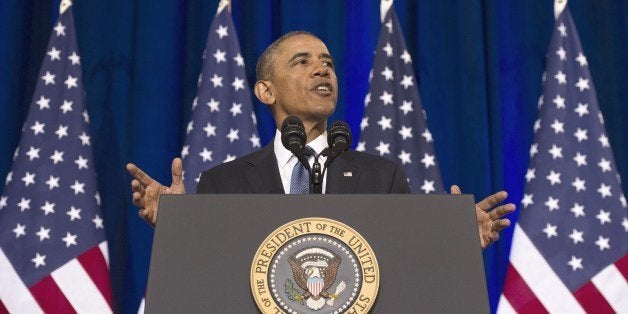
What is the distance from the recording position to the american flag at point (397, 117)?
4102 millimetres

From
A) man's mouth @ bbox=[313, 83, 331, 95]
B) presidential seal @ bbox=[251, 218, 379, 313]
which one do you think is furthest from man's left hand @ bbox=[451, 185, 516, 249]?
man's mouth @ bbox=[313, 83, 331, 95]

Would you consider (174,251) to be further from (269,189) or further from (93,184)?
(93,184)

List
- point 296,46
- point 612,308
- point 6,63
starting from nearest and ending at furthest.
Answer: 1. point 296,46
2. point 612,308
3. point 6,63

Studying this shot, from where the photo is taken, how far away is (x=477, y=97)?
4.44m

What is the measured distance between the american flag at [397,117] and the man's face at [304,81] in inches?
53.9

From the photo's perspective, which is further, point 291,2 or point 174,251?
point 291,2

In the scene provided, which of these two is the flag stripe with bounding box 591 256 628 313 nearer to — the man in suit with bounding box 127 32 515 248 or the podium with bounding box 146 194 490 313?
the man in suit with bounding box 127 32 515 248

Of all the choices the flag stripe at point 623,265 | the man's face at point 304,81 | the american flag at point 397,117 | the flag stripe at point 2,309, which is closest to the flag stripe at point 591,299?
the flag stripe at point 623,265

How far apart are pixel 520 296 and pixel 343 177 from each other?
6.26 feet

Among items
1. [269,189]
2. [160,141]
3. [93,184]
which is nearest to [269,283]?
[269,189]

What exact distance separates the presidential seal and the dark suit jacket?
819mm

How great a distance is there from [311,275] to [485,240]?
687 millimetres

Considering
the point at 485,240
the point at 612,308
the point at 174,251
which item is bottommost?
the point at 612,308

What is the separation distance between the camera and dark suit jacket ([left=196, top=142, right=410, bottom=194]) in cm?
228
